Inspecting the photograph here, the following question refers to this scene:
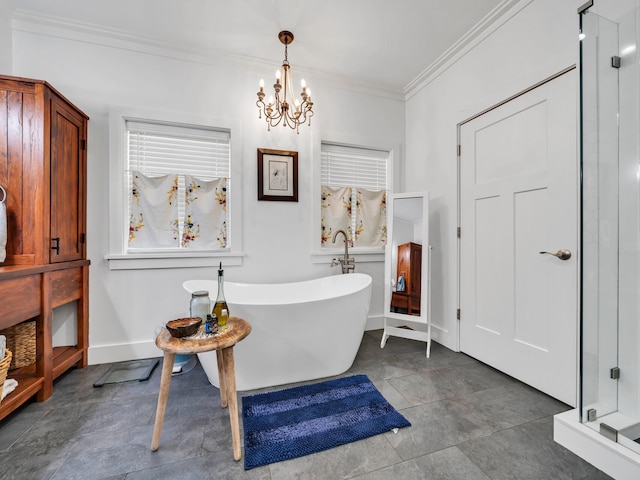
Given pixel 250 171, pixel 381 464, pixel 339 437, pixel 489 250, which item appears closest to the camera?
pixel 381 464

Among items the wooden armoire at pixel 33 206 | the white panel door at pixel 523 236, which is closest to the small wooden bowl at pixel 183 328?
the wooden armoire at pixel 33 206

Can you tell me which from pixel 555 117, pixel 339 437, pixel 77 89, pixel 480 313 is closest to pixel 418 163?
pixel 555 117

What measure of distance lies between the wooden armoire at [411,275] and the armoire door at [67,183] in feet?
9.00

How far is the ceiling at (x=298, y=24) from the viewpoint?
206 cm

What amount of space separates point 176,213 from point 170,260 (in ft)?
1.43

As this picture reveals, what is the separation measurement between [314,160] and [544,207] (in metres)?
1.99

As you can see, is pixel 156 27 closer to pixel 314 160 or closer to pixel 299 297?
pixel 314 160

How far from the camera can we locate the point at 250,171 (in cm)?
274

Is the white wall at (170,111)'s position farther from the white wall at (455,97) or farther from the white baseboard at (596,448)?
the white baseboard at (596,448)

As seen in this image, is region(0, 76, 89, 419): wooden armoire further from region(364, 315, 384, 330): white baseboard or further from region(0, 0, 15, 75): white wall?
region(364, 315, 384, 330): white baseboard

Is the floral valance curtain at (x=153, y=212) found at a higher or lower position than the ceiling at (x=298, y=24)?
lower

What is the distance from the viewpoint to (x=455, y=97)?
2.60 meters

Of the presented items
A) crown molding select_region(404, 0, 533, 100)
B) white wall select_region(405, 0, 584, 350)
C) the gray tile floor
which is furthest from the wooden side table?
crown molding select_region(404, 0, 533, 100)

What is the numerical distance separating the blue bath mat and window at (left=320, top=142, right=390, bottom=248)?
1.53m
